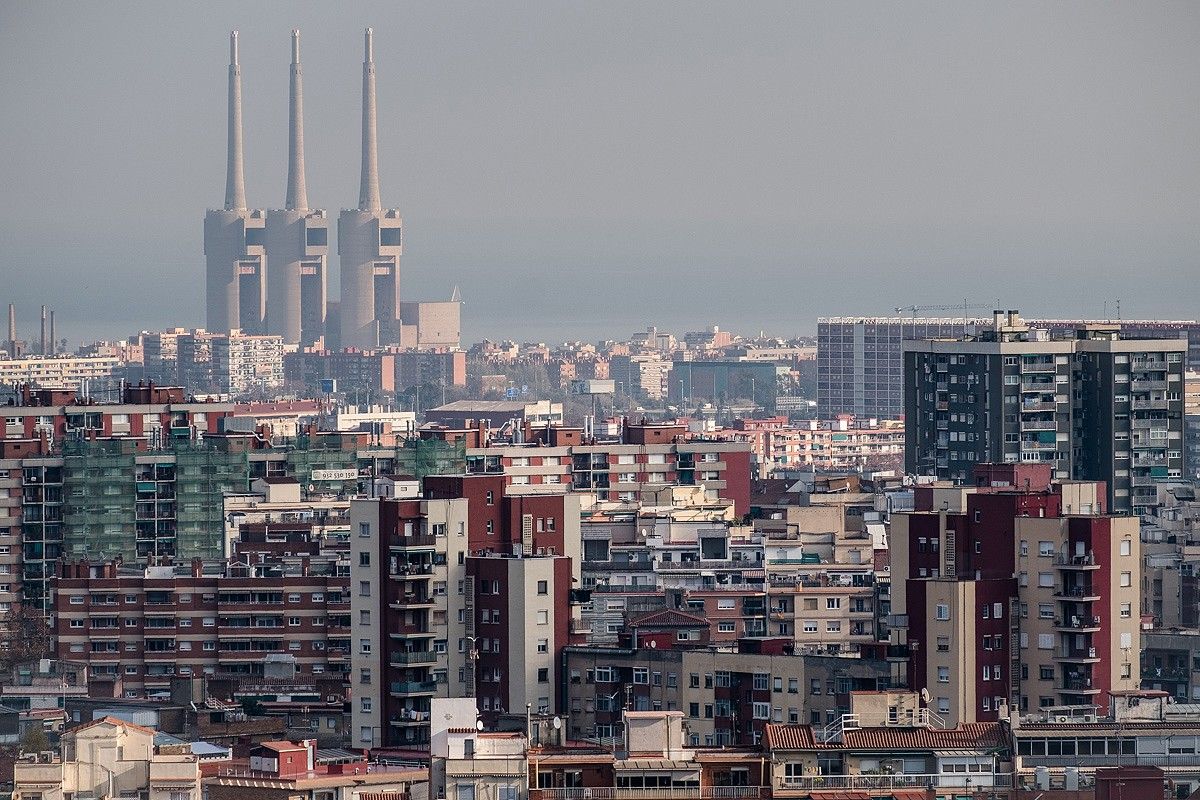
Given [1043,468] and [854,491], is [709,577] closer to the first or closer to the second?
[1043,468]

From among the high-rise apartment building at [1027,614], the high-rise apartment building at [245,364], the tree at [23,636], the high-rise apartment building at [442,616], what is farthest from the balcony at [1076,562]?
the high-rise apartment building at [245,364]

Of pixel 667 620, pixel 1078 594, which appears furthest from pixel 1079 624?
pixel 667 620

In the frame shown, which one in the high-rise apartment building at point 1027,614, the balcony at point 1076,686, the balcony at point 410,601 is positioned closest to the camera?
the high-rise apartment building at point 1027,614

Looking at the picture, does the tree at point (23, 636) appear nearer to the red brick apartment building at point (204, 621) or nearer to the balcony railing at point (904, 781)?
the red brick apartment building at point (204, 621)

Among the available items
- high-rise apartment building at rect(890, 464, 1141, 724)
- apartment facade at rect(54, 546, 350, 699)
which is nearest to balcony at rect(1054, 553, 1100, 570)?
high-rise apartment building at rect(890, 464, 1141, 724)

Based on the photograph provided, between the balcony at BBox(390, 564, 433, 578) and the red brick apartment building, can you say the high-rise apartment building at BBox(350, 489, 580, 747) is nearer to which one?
the balcony at BBox(390, 564, 433, 578)
